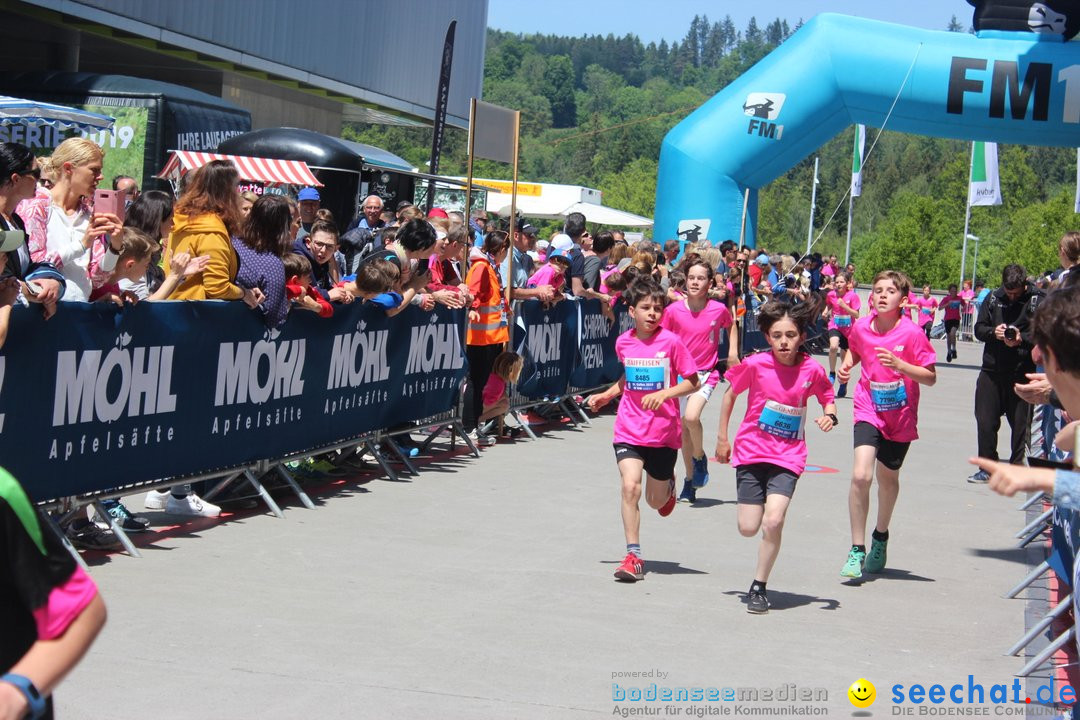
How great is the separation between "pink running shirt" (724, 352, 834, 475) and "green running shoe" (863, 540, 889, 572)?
1.27 m

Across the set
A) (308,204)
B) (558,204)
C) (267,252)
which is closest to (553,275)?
(308,204)

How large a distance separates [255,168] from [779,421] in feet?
42.0

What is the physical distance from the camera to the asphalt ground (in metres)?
5.19

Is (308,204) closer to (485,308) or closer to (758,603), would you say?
(485,308)

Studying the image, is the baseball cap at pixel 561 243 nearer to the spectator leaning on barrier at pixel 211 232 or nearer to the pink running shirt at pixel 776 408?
the spectator leaning on barrier at pixel 211 232

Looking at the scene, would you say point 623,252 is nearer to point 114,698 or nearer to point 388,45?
point 114,698

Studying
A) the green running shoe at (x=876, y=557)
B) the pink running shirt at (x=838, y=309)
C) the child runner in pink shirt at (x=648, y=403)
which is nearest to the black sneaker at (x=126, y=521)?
the child runner in pink shirt at (x=648, y=403)

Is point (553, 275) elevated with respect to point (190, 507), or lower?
elevated

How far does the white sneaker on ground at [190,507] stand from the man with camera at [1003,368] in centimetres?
705

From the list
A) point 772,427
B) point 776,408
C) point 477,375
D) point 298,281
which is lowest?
point 477,375

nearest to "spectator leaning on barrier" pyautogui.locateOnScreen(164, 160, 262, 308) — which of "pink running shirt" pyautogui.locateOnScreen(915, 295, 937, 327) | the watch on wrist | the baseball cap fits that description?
the watch on wrist

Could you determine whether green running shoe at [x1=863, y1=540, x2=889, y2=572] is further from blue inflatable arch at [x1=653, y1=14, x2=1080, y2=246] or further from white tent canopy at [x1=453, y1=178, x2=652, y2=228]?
white tent canopy at [x1=453, y1=178, x2=652, y2=228]

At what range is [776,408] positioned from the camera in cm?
724

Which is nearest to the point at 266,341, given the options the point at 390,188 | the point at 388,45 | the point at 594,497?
the point at 594,497
